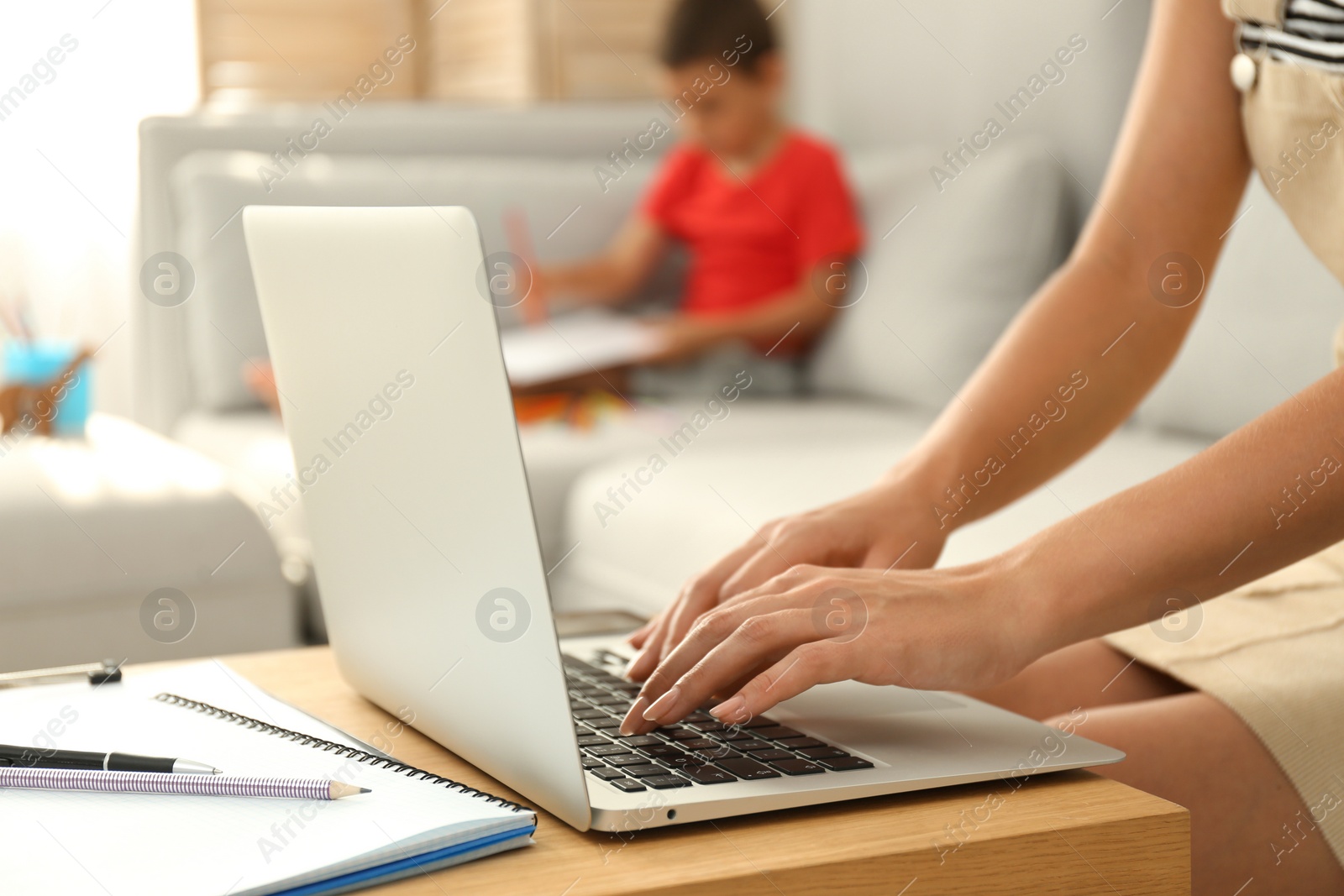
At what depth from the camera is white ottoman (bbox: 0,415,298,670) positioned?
1497 mm

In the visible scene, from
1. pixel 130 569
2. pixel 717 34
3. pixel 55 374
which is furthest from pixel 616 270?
pixel 130 569

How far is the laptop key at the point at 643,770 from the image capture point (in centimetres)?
52

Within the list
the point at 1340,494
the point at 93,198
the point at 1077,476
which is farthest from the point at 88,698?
the point at 93,198

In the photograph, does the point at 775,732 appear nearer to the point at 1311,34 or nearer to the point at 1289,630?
the point at 1289,630

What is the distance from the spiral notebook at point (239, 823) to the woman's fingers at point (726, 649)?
0.09m

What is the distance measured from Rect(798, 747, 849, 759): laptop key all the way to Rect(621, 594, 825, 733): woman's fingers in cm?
4

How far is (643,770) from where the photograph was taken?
53cm

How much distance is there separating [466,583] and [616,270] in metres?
2.02

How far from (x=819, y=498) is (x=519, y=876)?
101 centimetres

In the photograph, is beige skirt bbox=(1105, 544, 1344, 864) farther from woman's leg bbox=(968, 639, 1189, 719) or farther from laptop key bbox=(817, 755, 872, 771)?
laptop key bbox=(817, 755, 872, 771)

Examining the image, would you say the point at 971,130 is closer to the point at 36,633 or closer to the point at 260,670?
the point at 36,633

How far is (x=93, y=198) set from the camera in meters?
3.04

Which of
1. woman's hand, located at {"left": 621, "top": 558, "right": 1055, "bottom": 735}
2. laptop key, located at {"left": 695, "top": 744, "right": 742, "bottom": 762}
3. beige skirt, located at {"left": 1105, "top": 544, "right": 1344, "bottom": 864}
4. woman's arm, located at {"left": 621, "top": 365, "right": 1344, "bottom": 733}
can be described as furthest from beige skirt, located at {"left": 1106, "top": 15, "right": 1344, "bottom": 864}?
laptop key, located at {"left": 695, "top": 744, "right": 742, "bottom": 762}

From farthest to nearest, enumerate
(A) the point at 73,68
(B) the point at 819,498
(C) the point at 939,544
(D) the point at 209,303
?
(A) the point at 73,68
(D) the point at 209,303
(B) the point at 819,498
(C) the point at 939,544
